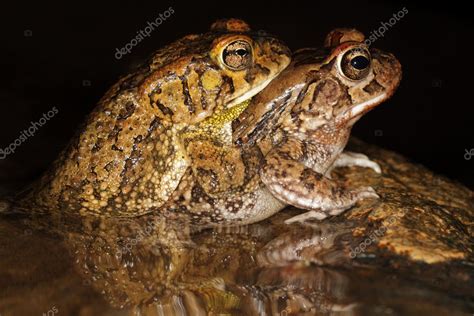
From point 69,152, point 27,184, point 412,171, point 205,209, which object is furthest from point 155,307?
point 412,171

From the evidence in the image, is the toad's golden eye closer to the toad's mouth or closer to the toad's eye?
the toad's eye

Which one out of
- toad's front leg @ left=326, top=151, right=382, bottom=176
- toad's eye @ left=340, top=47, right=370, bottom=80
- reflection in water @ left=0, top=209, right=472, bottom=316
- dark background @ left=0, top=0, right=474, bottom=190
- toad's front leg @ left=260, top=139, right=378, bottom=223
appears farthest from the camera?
dark background @ left=0, top=0, right=474, bottom=190

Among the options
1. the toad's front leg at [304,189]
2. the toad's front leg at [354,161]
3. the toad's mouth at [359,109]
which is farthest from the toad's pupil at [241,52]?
the toad's front leg at [354,161]

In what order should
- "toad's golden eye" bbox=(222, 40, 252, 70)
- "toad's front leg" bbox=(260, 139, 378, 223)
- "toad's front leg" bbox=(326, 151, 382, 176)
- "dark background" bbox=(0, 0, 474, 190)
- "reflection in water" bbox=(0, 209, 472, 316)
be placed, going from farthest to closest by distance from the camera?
"dark background" bbox=(0, 0, 474, 190), "toad's front leg" bbox=(326, 151, 382, 176), "toad's front leg" bbox=(260, 139, 378, 223), "toad's golden eye" bbox=(222, 40, 252, 70), "reflection in water" bbox=(0, 209, 472, 316)

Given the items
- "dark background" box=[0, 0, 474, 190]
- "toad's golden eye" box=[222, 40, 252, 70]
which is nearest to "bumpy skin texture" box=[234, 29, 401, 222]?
"toad's golden eye" box=[222, 40, 252, 70]

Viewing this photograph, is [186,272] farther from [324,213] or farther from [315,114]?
[315,114]

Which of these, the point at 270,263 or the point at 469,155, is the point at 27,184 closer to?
the point at 270,263

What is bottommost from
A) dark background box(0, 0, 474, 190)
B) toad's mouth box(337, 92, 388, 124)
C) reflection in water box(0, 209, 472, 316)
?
reflection in water box(0, 209, 472, 316)
